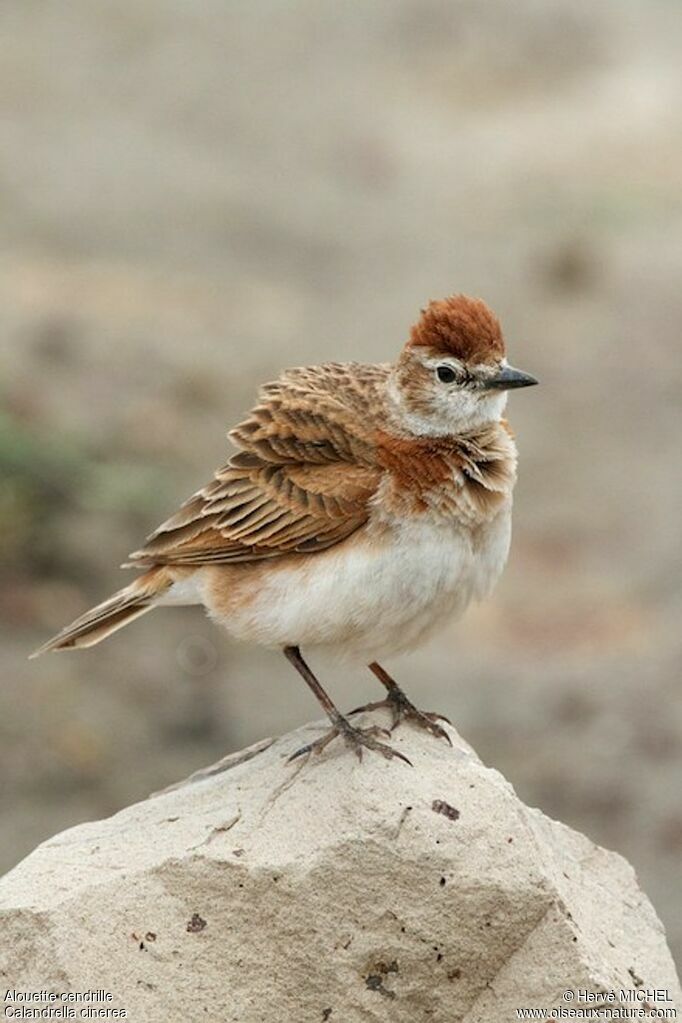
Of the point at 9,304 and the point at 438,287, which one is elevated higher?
the point at 9,304

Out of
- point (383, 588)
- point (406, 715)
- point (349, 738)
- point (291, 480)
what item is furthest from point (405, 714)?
point (291, 480)

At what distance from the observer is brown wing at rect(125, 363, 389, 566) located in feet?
27.9

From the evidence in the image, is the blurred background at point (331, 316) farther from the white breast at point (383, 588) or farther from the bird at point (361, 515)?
the white breast at point (383, 588)

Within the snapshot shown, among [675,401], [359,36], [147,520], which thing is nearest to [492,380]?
[147,520]

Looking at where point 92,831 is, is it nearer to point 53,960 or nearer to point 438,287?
point 53,960

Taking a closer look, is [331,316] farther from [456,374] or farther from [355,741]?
[355,741]

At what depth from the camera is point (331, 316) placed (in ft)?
63.8

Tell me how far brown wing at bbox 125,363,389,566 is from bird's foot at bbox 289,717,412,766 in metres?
0.82

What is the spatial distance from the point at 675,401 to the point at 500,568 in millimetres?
10174

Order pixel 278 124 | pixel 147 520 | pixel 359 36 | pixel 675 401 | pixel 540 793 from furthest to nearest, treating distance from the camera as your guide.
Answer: pixel 359 36, pixel 278 124, pixel 675 401, pixel 147 520, pixel 540 793

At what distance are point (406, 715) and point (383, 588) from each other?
51cm

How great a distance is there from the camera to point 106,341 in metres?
18.7

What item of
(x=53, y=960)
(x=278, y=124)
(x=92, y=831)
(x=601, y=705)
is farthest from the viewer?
(x=278, y=124)

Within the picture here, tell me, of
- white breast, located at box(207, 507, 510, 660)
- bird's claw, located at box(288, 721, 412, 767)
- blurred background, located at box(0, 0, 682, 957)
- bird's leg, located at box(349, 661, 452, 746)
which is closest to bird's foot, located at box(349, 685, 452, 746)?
bird's leg, located at box(349, 661, 452, 746)
